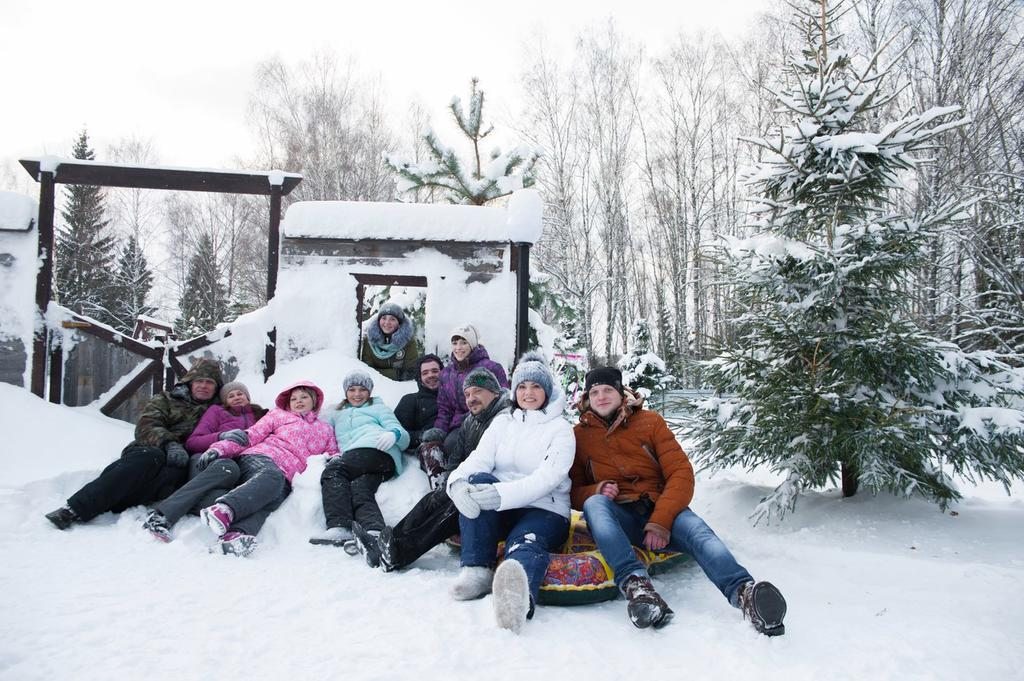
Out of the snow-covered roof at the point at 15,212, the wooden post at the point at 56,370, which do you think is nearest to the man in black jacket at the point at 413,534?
the wooden post at the point at 56,370

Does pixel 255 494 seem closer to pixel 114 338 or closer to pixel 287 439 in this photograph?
pixel 287 439

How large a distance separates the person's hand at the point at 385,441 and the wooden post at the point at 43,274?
4.33 m

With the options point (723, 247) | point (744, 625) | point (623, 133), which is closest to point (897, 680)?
point (744, 625)

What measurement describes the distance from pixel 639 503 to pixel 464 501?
96cm

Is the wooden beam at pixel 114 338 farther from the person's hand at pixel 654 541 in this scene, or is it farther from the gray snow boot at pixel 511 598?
the person's hand at pixel 654 541

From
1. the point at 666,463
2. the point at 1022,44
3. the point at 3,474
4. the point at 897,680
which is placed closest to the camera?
the point at 897,680

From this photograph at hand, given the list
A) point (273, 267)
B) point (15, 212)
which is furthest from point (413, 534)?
point (15, 212)

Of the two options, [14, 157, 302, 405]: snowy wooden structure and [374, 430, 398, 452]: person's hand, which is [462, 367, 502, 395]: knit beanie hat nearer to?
[374, 430, 398, 452]: person's hand

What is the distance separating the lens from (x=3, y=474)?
4543mm

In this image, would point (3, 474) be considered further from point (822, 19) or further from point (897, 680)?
point (822, 19)

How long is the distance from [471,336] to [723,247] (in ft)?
6.98

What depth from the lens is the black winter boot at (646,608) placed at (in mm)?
2617

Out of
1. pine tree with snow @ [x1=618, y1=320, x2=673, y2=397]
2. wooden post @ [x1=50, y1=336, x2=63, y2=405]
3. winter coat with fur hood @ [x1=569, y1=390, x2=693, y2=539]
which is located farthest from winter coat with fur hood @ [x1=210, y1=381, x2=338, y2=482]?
pine tree with snow @ [x1=618, y1=320, x2=673, y2=397]

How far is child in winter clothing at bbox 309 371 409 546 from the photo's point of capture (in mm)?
3963
